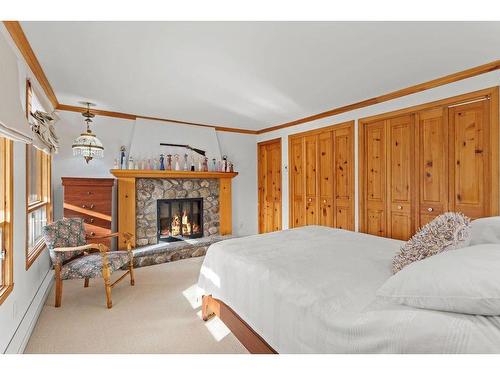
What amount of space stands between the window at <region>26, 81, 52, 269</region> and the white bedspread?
1988 mm

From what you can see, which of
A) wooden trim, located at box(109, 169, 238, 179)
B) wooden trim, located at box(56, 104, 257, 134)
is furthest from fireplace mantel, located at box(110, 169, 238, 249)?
wooden trim, located at box(56, 104, 257, 134)

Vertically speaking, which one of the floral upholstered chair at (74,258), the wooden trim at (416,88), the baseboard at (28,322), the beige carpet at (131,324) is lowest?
the beige carpet at (131,324)

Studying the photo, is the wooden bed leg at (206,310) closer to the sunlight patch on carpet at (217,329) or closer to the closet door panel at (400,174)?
the sunlight patch on carpet at (217,329)

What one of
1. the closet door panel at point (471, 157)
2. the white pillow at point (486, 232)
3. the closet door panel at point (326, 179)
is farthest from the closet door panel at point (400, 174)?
the white pillow at point (486, 232)

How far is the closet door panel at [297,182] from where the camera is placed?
4809 millimetres

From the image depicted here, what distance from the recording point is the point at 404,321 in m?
1.01

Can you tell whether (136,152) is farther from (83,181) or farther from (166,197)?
(83,181)

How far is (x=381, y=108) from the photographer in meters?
3.57

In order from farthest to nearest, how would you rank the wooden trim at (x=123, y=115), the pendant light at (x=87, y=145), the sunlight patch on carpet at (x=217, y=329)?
1. the wooden trim at (x=123, y=115)
2. the pendant light at (x=87, y=145)
3. the sunlight patch on carpet at (x=217, y=329)

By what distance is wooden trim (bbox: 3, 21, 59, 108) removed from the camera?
1.91 m

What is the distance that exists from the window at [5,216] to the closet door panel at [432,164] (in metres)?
4.07

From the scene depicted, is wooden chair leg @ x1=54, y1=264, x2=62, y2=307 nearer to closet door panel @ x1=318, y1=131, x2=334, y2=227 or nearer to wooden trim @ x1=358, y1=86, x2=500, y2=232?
closet door panel @ x1=318, y1=131, x2=334, y2=227
